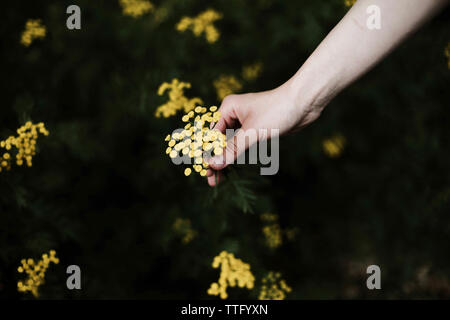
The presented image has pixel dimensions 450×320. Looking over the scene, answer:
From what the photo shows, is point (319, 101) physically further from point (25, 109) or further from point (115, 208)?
point (115, 208)

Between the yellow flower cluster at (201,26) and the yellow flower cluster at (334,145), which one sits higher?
the yellow flower cluster at (201,26)

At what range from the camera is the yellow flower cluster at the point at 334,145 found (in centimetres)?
444

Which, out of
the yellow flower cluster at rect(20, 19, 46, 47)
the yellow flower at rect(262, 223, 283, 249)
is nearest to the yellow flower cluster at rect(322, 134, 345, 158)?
the yellow flower at rect(262, 223, 283, 249)

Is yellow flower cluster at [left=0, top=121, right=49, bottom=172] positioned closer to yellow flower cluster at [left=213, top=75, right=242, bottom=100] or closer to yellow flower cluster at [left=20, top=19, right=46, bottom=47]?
yellow flower cluster at [left=20, top=19, right=46, bottom=47]

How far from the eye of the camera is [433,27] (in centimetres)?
325

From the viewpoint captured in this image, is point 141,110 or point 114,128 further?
point 114,128

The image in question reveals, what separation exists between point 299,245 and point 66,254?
9.07ft

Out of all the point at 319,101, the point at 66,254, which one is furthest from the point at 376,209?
the point at 66,254

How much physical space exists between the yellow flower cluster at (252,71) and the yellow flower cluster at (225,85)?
0.36 metres

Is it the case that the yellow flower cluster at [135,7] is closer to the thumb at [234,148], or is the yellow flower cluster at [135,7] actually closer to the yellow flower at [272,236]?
the thumb at [234,148]

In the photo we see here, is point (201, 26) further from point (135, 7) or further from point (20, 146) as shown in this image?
point (20, 146)

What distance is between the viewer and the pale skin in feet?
7.48

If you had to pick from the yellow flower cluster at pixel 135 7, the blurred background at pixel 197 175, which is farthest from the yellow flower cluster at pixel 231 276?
the yellow flower cluster at pixel 135 7
